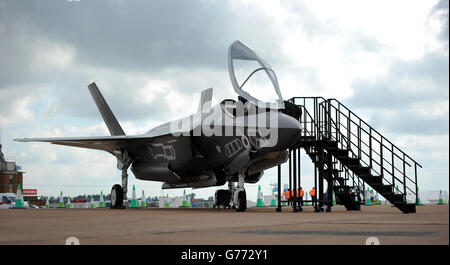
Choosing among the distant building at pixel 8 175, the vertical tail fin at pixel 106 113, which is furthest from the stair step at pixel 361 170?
the distant building at pixel 8 175

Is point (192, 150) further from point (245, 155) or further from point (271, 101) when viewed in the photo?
point (271, 101)

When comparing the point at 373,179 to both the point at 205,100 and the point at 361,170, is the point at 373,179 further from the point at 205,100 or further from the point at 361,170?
the point at 205,100

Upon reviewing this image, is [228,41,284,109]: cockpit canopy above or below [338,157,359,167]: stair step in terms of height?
above

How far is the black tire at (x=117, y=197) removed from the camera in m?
19.1

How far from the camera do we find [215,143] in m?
15.2

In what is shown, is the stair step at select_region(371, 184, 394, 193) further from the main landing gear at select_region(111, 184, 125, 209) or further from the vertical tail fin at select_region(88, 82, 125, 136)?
the vertical tail fin at select_region(88, 82, 125, 136)

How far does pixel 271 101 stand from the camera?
544 inches

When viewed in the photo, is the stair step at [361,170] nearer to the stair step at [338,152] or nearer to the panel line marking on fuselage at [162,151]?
the stair step at [338,152]

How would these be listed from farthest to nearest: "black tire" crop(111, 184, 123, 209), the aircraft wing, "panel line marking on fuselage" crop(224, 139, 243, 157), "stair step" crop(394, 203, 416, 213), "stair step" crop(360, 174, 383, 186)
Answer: "black tire" crop(111, 184, 123, 209) → the aircraft wing → "stair step" crop(360, 174, 383, 186) → "panel line marking on fuselage" crop(224, 139, 243, 157) → "stair step" crop(394, 203, 416, 213)

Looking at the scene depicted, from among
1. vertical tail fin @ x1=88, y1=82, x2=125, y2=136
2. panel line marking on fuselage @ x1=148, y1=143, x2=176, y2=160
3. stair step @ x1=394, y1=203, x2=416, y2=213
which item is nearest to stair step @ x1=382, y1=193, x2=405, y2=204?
stair step @ x1=394, y1=203, x2=416, y2=213

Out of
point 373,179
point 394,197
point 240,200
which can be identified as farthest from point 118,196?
point 394,197

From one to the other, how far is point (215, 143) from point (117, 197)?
219 inches

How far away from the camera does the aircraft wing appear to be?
1835 centimetres
